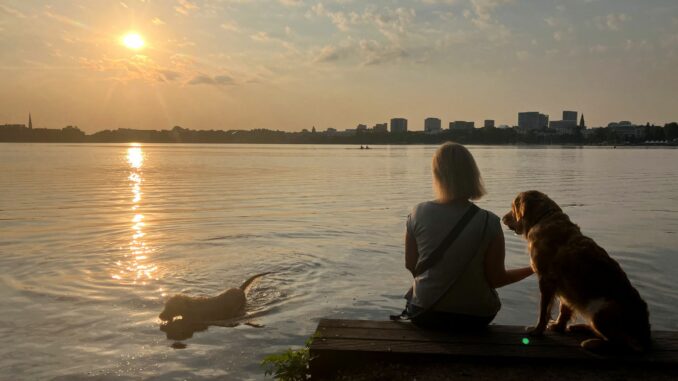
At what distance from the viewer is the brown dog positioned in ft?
14.3

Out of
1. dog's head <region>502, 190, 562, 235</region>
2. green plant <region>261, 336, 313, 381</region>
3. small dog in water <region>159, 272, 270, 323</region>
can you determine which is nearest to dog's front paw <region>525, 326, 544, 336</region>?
dog's head <region>502, 190, 562, 235</region>

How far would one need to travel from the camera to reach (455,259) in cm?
465

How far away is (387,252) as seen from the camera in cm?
1099

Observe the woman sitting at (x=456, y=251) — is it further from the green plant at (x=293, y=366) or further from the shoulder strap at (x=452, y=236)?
the green plant at (x=293, y=366)

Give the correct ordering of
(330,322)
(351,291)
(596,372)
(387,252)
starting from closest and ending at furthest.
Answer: (596,372) → (330,322) → (351,291) → (387,252)

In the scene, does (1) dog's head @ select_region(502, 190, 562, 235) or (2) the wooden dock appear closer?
(2) the wooden dock

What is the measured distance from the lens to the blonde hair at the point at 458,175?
4.63m

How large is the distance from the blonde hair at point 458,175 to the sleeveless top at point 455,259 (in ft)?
0.34

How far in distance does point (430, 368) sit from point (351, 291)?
4.11 m

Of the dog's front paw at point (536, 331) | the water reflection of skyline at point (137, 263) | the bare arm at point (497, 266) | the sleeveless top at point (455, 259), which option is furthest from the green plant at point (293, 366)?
the water reflection of skyline at point (137, 263)

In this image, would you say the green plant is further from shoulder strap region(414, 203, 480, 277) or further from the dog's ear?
the dog's ear

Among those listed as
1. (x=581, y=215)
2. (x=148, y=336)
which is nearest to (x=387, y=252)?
(x=148, y=336)

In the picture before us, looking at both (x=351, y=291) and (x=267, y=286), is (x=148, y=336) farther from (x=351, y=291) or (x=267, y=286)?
(x=351, y=291)

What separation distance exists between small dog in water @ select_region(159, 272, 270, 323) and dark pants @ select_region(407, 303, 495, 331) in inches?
118
